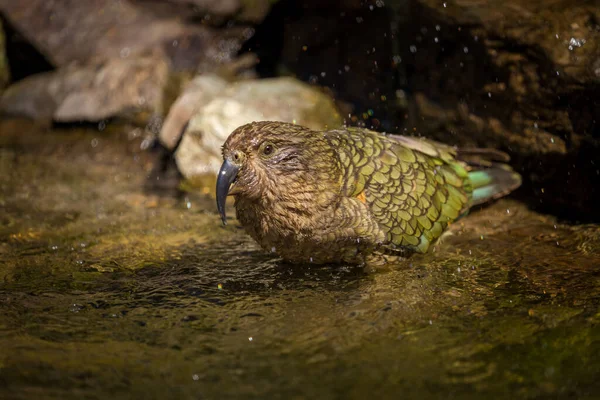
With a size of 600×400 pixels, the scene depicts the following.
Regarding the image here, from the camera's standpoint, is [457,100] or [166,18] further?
[166,18]

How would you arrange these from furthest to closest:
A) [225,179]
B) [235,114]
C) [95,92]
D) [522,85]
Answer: [95,92] < [235,114] < [522,85] < [225,179]

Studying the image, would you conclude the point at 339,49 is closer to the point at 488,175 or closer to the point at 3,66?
the point at 488,175

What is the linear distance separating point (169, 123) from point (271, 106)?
1184 mm

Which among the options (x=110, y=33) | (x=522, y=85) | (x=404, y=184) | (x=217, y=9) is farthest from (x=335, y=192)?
(x=110, y=33)

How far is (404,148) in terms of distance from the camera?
436 cm

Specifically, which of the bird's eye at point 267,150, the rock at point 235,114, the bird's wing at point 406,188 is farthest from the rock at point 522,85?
the bird's eye at point 267,150

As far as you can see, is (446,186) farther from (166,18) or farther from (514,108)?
(166,18)

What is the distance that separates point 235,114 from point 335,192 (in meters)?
2.34

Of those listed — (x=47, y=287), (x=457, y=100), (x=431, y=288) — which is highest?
(x=457, y=100)

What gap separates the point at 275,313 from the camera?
3.44 metres

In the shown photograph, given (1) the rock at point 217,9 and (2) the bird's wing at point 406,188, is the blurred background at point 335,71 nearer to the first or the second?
(1) the rock at point 217,9

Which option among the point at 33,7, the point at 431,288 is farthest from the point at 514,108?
the point at 33,7

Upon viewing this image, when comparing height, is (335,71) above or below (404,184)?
above

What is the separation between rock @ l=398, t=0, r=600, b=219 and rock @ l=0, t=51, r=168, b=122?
3.13 m
